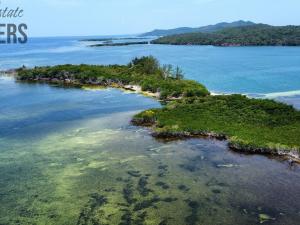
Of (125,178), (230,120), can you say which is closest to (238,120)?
(230,120)

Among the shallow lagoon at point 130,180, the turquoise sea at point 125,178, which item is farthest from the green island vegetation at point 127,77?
the shallow lagoon at point 130,180

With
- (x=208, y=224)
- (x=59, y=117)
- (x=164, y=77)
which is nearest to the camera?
(x=208, y=224)

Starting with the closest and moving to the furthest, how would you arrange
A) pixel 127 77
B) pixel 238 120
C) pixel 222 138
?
pixel 222 138 < pixel 238 120 < pixel 127 77

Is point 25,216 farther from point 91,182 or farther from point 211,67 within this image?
point 211,67

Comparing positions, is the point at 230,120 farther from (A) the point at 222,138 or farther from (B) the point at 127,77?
(B) the point at 127,77

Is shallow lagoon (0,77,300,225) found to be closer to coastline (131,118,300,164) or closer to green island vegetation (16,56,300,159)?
coastline (131,118,300,164)

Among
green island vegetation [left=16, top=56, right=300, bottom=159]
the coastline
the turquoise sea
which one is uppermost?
green island vegetation [left=16, top=56, right=300, bottom=159]

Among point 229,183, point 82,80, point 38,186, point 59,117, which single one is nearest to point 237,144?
point 229,183

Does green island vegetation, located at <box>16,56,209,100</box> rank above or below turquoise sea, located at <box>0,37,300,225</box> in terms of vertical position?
above

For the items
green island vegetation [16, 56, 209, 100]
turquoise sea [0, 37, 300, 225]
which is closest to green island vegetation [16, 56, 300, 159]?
green island vegetation [16, 56, 209, 100]
